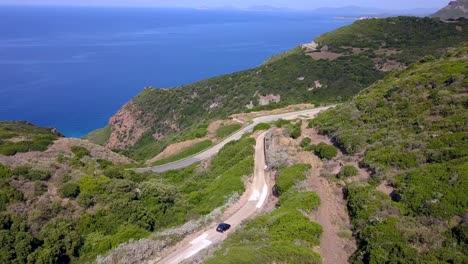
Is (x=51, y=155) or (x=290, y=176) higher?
(x=290, y=176)

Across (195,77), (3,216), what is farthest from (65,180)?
(195,77)

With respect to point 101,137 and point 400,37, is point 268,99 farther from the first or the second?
point 400,37

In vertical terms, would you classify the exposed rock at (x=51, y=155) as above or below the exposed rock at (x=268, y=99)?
above

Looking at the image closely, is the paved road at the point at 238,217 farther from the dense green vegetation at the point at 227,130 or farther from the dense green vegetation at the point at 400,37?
the dense green vegetation at the point at 400,37

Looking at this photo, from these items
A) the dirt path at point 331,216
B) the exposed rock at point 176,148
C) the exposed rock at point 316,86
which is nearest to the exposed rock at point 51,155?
the exposed rock at point 176,148

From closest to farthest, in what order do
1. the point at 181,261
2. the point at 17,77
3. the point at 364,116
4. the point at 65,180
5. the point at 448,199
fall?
1. the point at 448,199
2. the point at 181,261
3. the point at 65,180
4. the point at 364,116
5. the point at 17,77

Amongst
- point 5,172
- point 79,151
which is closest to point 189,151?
point 79,151

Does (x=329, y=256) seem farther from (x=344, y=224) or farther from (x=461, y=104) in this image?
(x=461, y=104)
